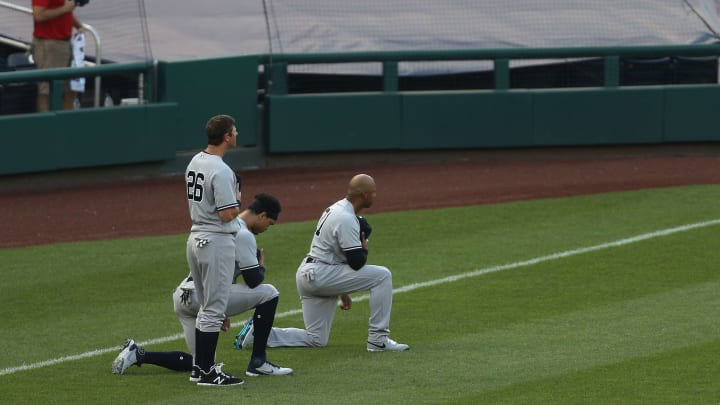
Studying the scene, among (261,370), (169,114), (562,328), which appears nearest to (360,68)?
(169,114)

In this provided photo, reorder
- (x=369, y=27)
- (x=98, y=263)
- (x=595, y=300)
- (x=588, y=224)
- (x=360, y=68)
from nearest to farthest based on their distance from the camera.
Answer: (x=595, y=300) → (x=98, y=263) → (x=588, y=224) → (x=360, y=68) → (x=369, y=27)

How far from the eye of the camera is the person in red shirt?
1548 centimetres

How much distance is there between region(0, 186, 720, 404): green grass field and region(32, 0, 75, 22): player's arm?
13.2 ft

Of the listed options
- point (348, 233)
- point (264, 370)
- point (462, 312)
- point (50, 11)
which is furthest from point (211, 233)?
point (50, 11)

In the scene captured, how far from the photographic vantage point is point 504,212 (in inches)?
Answer: 541

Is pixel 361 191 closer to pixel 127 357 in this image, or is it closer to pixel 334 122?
pixel 127 357

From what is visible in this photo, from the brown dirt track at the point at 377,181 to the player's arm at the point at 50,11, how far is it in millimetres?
1886

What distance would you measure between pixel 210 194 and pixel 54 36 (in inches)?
353

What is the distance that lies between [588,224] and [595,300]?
3.13m

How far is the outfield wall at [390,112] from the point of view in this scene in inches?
634

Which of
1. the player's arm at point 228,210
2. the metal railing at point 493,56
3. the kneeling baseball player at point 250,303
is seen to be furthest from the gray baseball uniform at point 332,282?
the metal railing at point 493,56

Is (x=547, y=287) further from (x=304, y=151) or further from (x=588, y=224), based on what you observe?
(x=304, y=151)

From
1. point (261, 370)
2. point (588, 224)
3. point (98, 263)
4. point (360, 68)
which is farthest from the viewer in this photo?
point (360, 68)

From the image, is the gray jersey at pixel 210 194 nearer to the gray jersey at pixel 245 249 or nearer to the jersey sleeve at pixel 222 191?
the jersey sleeve at pixel 222 191
